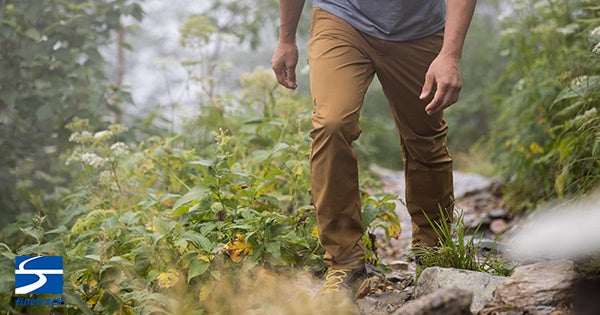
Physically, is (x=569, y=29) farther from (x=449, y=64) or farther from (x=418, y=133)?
(x=449, y=64)

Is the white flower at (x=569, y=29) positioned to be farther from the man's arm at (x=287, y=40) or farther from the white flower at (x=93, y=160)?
the white flower at (x=93, y=160)

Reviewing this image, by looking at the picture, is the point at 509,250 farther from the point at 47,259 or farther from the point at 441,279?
the point at 47,259

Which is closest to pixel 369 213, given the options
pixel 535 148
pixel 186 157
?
pixel 186 157

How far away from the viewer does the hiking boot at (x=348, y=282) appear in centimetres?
240

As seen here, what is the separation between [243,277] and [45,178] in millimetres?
3189

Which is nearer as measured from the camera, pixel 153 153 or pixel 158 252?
pixel 158 252

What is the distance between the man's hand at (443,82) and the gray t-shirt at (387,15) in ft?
1.24

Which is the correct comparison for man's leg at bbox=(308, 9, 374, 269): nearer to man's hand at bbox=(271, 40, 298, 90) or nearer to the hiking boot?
the hiking boot

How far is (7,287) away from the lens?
206 cm

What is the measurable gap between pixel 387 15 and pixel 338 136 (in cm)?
60

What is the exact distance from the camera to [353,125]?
240cm

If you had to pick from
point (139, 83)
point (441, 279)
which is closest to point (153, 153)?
point (441, 279)

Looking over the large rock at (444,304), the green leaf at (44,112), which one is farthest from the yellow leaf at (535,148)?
the green leaf at (44,112)

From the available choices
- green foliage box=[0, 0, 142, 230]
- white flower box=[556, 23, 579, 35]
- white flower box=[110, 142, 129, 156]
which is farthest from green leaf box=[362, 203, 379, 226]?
green foliage box=[0, 0, 142, 230]
